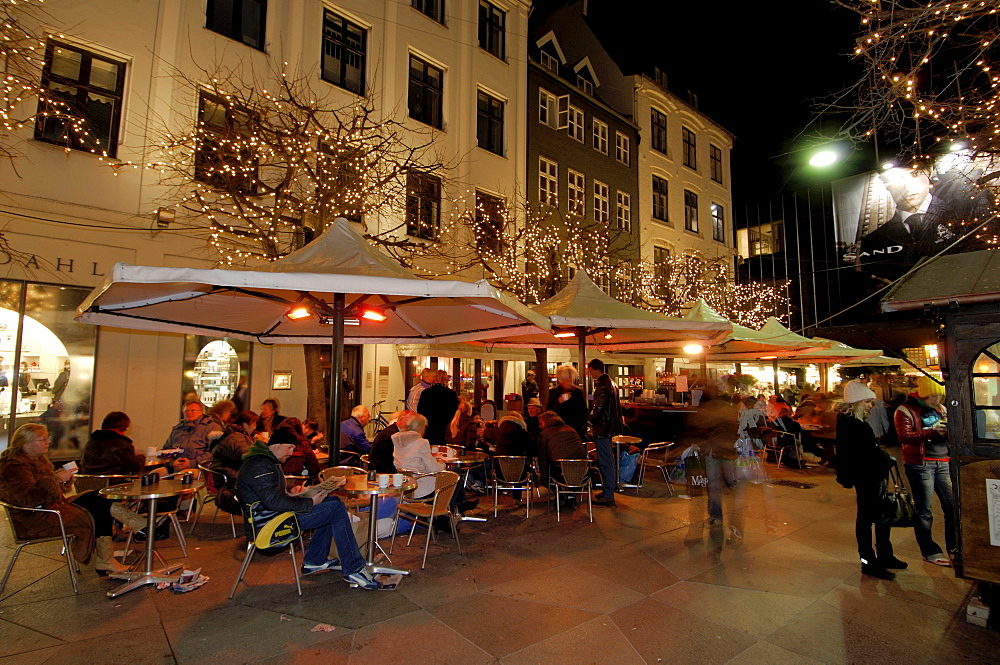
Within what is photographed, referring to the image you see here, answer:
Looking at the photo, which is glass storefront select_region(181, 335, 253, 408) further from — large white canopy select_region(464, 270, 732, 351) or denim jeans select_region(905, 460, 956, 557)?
denim jeans select_region(905, 460, 956, 557)

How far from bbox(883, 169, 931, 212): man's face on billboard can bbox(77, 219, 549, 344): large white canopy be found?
80.0 feet

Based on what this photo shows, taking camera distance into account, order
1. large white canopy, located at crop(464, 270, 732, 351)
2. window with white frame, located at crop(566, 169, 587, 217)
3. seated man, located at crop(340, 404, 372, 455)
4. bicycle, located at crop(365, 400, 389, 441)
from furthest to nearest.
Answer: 1. window with white frame, located at crop(566, 169, 587, 217)
2. bicycle, located at crop(365, 400, 389, 441)
3. seated man, located at crop(340, 404, 372, 455)
4. large white canopy, located at crop(464, 270, 732, 351)

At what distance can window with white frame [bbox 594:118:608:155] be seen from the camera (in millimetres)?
21641

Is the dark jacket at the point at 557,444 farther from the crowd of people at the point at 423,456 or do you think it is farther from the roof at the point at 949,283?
the roof at the point at 949,283

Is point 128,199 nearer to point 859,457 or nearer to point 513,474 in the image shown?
point 513,474

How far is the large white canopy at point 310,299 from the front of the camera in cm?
423

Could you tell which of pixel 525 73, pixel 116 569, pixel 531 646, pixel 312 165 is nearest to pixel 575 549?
pixel 531 646

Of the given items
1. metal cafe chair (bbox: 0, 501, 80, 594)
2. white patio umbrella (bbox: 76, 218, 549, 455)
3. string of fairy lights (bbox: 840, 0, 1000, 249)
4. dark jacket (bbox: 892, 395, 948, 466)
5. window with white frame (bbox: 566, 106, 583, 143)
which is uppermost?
window with white frame (bbox: 566, 106, 583, 143)

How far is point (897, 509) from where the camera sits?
16.6ft

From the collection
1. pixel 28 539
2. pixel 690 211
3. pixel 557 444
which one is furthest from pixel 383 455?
pixel 690 211

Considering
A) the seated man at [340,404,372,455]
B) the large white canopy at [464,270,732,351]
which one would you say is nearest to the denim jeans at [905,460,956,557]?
the large white canopy at [464,270,732,351]

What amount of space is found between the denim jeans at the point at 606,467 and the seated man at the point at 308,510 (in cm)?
407

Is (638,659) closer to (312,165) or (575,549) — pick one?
(575,549)

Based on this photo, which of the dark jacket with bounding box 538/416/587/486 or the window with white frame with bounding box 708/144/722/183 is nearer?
the dark jacket with bounding box 538/416/587/486
